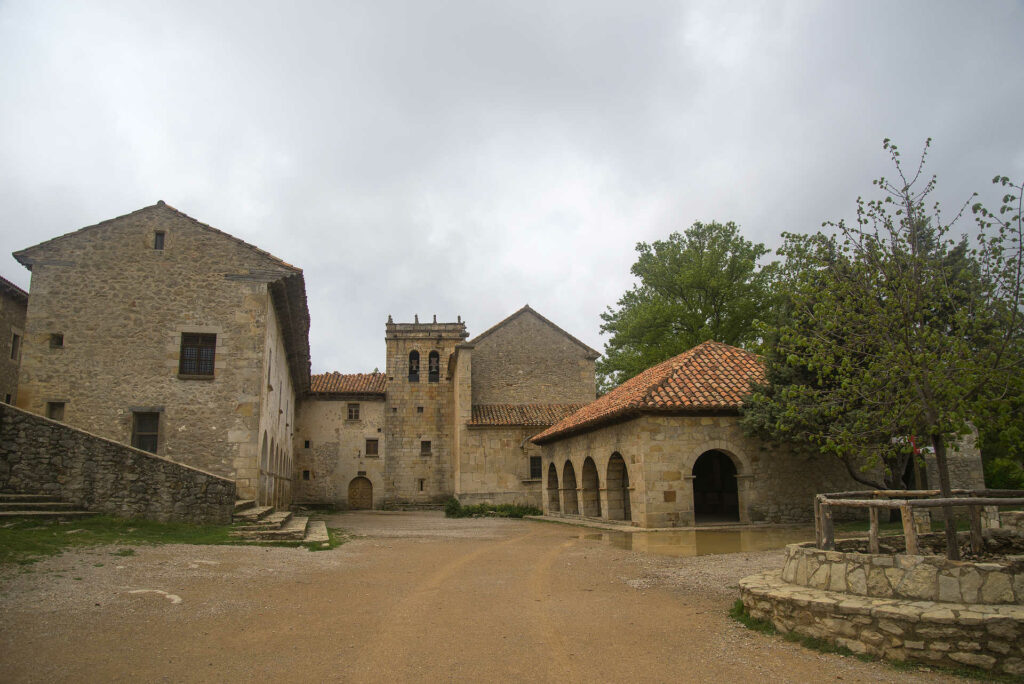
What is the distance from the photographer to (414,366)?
35500 millimetres

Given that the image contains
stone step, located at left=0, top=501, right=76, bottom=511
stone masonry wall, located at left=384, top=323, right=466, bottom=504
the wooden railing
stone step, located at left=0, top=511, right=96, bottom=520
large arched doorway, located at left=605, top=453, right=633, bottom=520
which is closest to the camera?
the wooden railing

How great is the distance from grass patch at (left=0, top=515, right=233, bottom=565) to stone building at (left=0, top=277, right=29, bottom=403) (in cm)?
1222

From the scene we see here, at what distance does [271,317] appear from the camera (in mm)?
17391

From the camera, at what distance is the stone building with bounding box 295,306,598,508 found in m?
33.1

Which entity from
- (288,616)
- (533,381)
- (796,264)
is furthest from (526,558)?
(533,381)

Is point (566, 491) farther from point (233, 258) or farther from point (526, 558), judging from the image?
point (233, 258)

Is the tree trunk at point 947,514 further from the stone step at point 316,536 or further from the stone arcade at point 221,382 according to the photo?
the stone step at point 316,536

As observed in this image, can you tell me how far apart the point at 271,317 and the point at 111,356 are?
12.4 ft

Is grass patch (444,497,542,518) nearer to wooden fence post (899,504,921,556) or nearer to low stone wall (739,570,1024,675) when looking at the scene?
low stone wall (739,570,1024,675)

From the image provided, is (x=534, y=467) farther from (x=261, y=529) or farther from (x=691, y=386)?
(x=261, y=529)

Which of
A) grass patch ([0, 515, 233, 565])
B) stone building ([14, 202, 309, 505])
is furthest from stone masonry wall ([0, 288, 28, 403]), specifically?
grass patch ([0, 515, 233, 565])

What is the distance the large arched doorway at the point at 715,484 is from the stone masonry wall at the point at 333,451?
17478 mm

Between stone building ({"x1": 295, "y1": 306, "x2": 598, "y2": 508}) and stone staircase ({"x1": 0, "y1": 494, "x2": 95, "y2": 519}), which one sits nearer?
stone staircase ({"x1": 0, "y1": 494, "x2": 95, "y2": 519})

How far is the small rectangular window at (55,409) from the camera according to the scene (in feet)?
50.7
